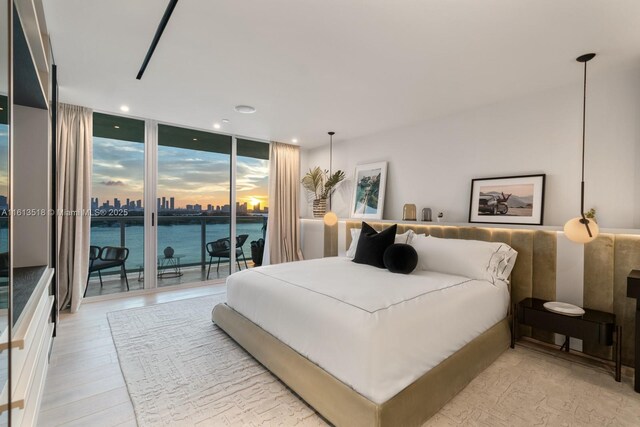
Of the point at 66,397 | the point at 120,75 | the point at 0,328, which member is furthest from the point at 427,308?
the point at 120,75

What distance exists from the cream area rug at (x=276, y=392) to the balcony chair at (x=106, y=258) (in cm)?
171

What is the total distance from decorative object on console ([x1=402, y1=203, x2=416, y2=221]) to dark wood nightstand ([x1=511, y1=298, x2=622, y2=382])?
172cm

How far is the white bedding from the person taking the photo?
1675 mm

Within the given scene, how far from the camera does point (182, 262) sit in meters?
5.11

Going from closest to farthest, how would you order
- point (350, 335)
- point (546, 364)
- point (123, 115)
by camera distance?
point (350, 335), point (546, 364), point (123, 115)

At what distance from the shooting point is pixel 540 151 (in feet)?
10.4

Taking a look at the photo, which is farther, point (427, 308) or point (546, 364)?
point (546, 364)

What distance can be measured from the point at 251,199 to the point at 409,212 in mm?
2972

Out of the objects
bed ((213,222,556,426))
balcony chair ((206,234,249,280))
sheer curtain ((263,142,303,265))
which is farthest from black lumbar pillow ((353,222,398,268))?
balcony chair ((206,234,249,280))

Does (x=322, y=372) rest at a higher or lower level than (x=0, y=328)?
lower

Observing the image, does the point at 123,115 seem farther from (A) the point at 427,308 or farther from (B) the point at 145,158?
A: (A) the point at 427,308

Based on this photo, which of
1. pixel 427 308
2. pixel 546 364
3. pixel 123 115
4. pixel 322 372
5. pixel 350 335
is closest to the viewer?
pixel 350 335

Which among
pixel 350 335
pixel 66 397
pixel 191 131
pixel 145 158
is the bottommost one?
pixel 66 397

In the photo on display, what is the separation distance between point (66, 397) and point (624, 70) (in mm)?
5256
